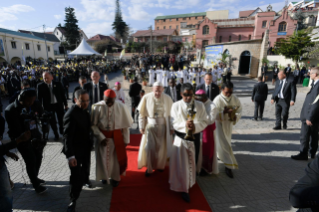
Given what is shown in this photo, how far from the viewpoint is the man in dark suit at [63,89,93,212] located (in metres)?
2.62

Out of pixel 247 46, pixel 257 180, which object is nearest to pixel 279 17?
pixel 247 46

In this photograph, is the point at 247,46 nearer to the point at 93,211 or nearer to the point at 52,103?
the point at 52,103

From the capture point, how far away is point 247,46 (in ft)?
65.0

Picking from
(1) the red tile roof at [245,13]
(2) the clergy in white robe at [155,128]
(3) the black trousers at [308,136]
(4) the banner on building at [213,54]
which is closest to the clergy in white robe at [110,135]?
(2) the clergy in white robe at [155,128]

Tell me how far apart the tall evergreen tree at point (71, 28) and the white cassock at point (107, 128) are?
4670 centimetres

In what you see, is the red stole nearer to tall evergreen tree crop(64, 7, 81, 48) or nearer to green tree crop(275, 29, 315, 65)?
green tree crop(275, 29, 315, 65)

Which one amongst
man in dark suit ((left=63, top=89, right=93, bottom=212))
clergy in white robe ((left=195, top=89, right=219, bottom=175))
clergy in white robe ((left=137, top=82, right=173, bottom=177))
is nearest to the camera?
man in dark suit ((left=63, top=89, right=93, bottom=212))

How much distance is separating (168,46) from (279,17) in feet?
73.6

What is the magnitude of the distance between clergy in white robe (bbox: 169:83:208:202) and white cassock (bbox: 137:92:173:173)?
60 centimetres

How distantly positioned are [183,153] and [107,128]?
1.42 metres

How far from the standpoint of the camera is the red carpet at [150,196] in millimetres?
2943

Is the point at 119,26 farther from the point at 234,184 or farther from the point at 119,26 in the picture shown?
the point at 234,184

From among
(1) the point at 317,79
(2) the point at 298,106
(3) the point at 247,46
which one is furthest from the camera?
(3) the point at 247,46

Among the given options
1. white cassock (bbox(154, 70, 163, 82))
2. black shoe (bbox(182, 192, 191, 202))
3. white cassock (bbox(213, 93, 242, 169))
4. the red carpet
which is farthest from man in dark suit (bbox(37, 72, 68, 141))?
white cassock (bbox(154, 70, 163, 82))
